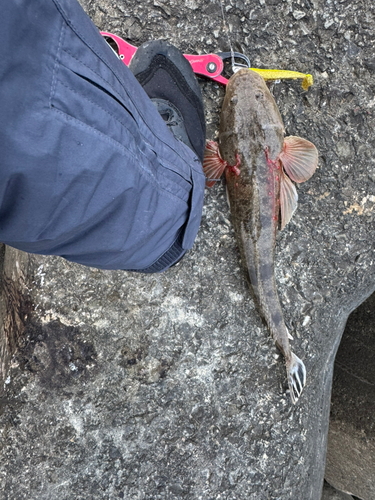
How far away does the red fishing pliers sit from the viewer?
227cm

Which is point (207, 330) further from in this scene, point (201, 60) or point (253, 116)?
point (201, 60)

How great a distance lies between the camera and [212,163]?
7.42 feet

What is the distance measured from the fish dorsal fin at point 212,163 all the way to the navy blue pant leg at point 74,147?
72 centimetres

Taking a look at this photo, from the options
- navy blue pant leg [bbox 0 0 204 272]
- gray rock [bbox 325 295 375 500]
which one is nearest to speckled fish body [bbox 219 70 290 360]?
navy blue pant leg [bbox 0 0 204 272]

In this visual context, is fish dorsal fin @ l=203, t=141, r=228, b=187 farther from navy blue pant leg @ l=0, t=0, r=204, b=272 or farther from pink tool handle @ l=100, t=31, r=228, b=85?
navy blue pant leg @ l=0, t=0, r=204, b=272

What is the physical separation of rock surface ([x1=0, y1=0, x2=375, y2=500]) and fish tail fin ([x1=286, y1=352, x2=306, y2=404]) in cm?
6

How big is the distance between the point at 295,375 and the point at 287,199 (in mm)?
1086

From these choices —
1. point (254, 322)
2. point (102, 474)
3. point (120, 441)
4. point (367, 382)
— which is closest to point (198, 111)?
point (254, 322)

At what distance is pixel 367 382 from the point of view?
316 cm

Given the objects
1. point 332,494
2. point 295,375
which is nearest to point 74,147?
point 295,375

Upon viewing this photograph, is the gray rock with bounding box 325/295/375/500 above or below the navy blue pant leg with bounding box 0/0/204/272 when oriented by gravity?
below

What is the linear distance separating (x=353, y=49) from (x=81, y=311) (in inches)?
93.7

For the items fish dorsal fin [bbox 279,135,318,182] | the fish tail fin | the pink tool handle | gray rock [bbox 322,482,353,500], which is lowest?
gray rock [bbox 322,482,353,500]

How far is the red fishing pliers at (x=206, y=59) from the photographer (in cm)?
227
